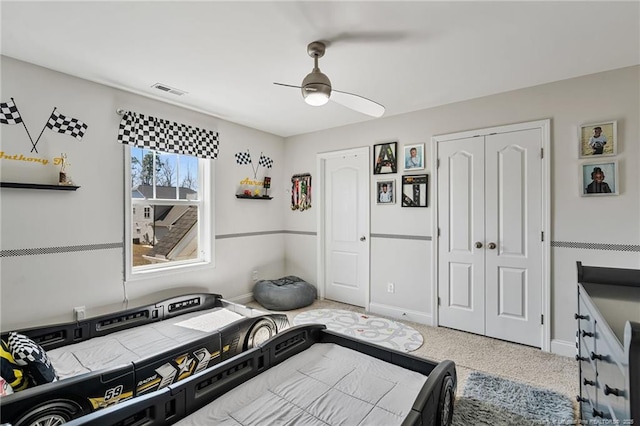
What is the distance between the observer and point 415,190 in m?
3.60

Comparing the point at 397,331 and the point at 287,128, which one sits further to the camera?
the point at 287,128

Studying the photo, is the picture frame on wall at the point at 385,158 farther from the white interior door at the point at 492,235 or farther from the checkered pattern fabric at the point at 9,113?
the checkered pattern fabric at the point at 9,113

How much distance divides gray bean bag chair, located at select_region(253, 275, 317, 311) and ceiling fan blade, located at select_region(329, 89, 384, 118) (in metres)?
2.58

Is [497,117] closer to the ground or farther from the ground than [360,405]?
farther from the ground

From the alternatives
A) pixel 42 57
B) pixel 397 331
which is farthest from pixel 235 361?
pixel 42 57

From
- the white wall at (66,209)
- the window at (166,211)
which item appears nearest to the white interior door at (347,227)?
the window at (166,211)

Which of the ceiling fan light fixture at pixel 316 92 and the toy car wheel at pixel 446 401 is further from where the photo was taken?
the ceiling fan light fixture at pixel 316 92

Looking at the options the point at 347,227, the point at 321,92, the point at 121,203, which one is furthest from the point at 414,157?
the point at 121,203

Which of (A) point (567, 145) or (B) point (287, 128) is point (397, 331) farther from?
(B) point (287, 128)

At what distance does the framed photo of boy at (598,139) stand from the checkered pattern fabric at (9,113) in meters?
4.71

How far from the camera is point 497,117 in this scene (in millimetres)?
3098

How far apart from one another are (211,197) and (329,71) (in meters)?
2.14

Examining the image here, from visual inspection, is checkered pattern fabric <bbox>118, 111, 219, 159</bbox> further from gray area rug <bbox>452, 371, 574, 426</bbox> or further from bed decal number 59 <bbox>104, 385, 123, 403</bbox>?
gray area rug <bbox>452, 371, 574, 426</bbox>

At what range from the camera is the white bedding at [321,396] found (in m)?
1.35
